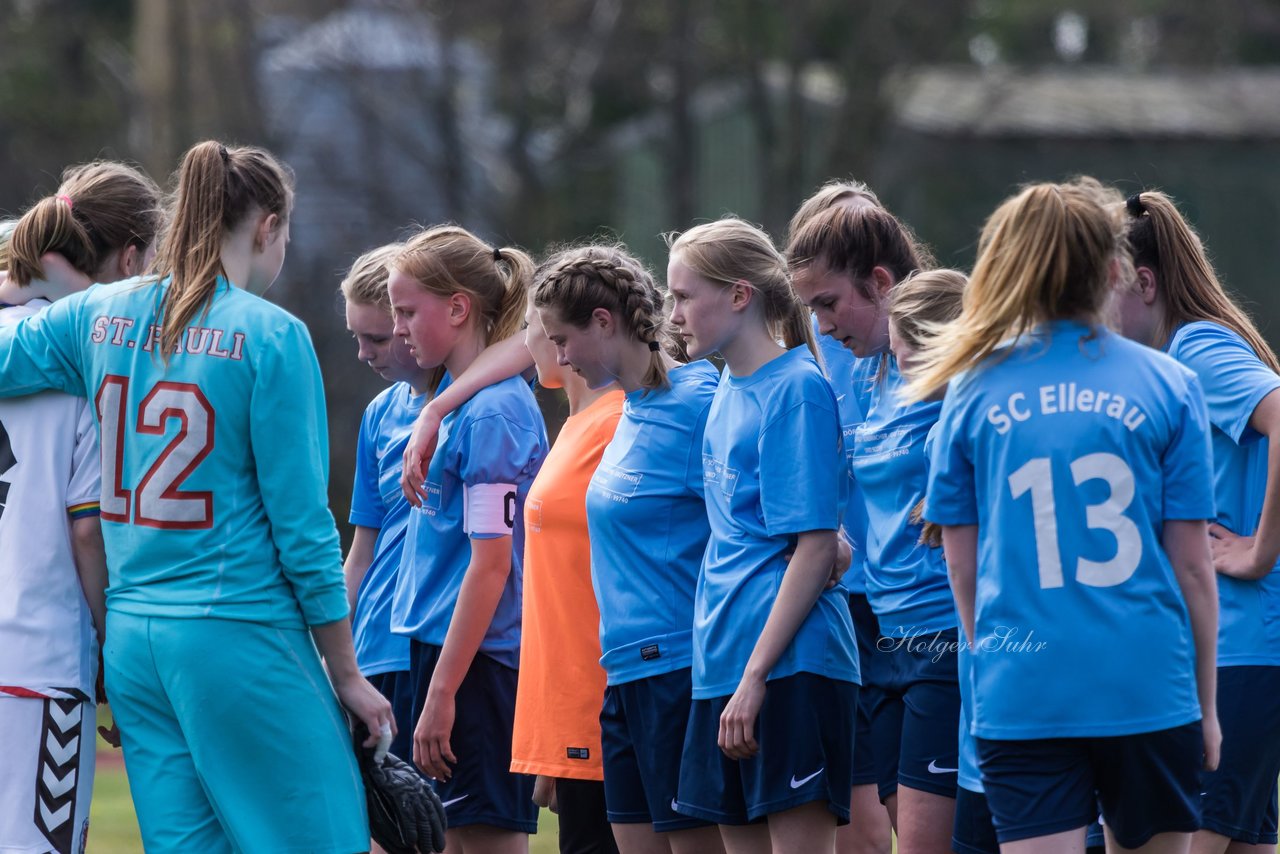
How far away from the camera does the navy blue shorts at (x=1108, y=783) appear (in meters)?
3.00

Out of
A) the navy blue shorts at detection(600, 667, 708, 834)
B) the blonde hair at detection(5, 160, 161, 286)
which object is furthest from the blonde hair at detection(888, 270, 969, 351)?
the blonde hair at detection(5, 160, 161, 286)

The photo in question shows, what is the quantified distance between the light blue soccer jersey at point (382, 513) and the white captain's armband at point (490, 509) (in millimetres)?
464

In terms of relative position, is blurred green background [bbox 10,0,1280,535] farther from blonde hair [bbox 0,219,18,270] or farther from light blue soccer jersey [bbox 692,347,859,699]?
light blue soccer jersey [bbox 692,347,859,699]

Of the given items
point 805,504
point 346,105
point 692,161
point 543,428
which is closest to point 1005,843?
point 805,504

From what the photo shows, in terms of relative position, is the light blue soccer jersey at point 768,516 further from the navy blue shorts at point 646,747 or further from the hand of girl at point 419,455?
the hand of girl at point 419,455

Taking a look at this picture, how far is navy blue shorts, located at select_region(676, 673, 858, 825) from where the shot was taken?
353cm

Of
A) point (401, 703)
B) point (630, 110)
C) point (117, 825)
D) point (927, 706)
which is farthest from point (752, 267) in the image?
point (630, 110)

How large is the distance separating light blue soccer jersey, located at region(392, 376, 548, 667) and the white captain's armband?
0.02 metres

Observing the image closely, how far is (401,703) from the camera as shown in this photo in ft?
14.6

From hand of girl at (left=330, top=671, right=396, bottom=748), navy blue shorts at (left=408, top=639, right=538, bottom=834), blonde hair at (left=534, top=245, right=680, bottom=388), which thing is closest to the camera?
hand of girl at (left=330, top=671, right=396, bottom=748)

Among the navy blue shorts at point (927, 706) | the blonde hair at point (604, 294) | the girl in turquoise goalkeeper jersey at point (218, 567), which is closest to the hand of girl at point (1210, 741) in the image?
the navy blue shorts at point (927, 706)

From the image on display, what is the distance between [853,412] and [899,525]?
473mm

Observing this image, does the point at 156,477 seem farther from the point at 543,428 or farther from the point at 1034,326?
the point at 1034,326

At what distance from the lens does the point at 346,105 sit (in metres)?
20.2
